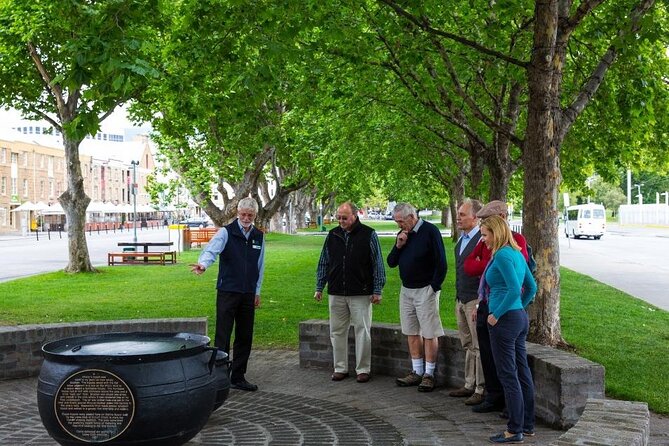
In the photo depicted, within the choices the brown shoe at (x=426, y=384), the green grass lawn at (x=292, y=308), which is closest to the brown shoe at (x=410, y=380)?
the brown shoe at (x=426, y=384)

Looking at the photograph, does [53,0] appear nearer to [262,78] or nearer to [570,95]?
[262,78]

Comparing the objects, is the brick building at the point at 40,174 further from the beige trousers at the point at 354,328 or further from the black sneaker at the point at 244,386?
the black sneaker at the point at 244,386

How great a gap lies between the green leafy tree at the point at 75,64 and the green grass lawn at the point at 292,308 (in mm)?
3521

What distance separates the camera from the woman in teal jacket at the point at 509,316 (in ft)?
20.7

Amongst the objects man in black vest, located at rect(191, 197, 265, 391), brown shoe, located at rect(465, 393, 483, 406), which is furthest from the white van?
brown shoe, located at rect(465, 393, 483, 406)

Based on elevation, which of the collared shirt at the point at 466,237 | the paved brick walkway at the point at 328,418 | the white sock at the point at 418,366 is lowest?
the paved brick walkway at the point at 328,418

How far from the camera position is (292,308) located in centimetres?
1605

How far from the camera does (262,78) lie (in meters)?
10.8

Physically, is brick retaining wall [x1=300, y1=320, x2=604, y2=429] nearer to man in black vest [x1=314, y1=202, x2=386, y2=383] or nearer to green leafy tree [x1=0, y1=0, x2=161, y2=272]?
man in black vest [x1=314, y1=202, x2=386, y2=383]

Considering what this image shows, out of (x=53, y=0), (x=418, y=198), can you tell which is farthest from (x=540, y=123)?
(x=418, y=198)

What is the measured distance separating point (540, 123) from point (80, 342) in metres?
6.67

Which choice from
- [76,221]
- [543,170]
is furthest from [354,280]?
[76,221]

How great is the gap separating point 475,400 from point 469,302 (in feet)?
3.16

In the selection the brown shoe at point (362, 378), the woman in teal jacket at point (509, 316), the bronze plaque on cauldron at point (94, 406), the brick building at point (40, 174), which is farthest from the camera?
the brick building at point (40, 174)
